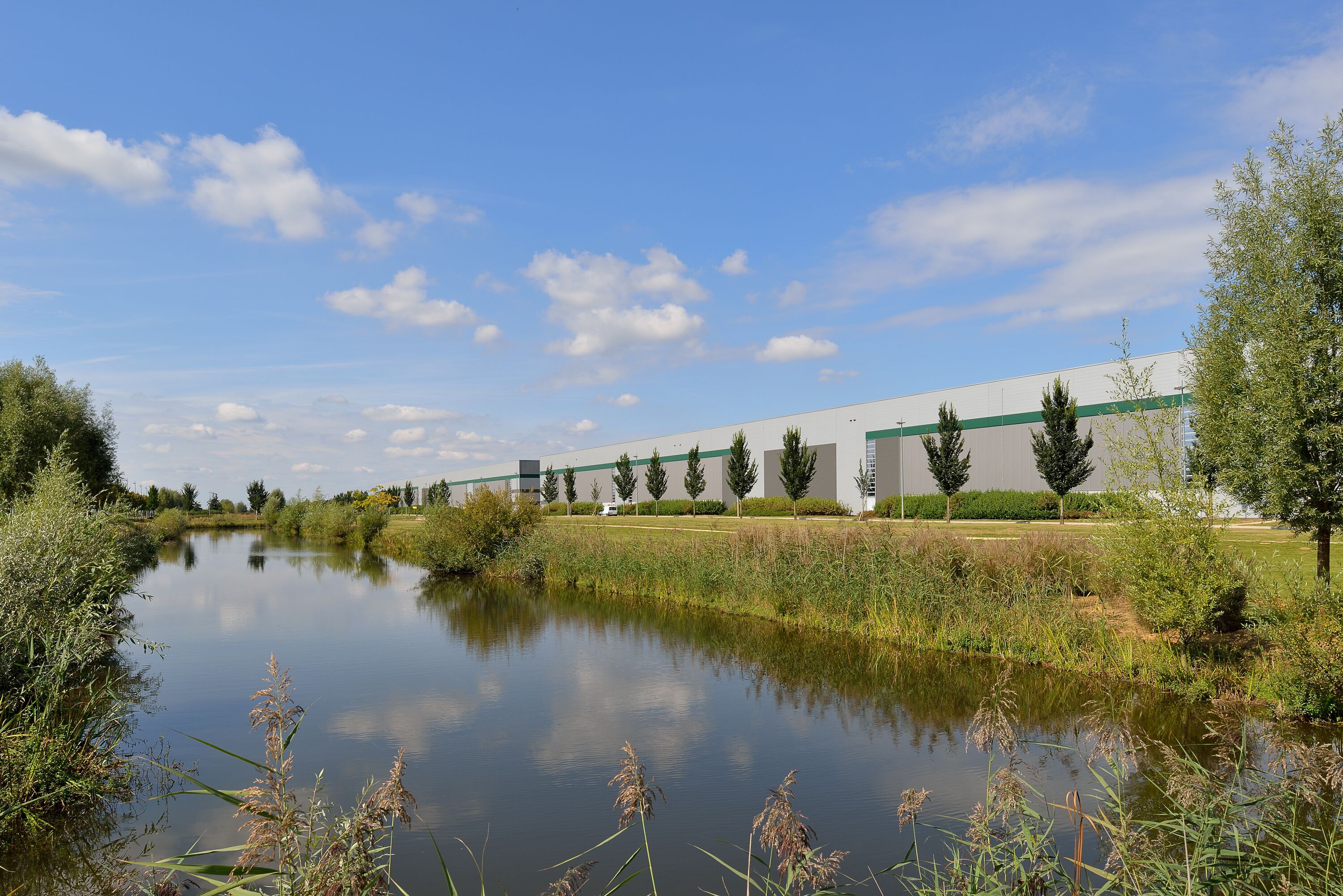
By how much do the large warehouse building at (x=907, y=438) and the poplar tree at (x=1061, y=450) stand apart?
98cm

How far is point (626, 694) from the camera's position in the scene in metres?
10.1

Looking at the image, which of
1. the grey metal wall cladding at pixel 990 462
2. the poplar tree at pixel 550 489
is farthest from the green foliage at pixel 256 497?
the grey metal wall cladding at pixel 990 462

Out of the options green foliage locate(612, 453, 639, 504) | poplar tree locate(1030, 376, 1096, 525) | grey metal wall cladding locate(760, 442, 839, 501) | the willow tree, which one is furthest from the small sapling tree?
the willow tree

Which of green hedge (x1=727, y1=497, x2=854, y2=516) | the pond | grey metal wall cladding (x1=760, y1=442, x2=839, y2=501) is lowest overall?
the pond

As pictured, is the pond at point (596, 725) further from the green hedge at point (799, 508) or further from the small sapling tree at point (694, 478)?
the small sapling tree at point (694, 478)

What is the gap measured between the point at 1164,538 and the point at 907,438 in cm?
3018

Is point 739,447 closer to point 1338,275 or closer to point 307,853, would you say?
point 1338,275

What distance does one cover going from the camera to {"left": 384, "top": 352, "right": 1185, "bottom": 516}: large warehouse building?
103 feet

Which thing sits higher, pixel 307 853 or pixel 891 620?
pixel 307 853

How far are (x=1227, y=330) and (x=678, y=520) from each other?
99.3ft

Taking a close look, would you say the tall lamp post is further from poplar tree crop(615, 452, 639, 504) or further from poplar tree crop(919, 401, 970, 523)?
poplar tree crop(615, 452, 639, 504)

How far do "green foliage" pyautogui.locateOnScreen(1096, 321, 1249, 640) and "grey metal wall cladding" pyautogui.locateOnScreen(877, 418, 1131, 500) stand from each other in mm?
21108

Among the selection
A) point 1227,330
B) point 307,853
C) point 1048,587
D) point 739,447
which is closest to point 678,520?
point 739,447

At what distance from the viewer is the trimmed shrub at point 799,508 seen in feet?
134
